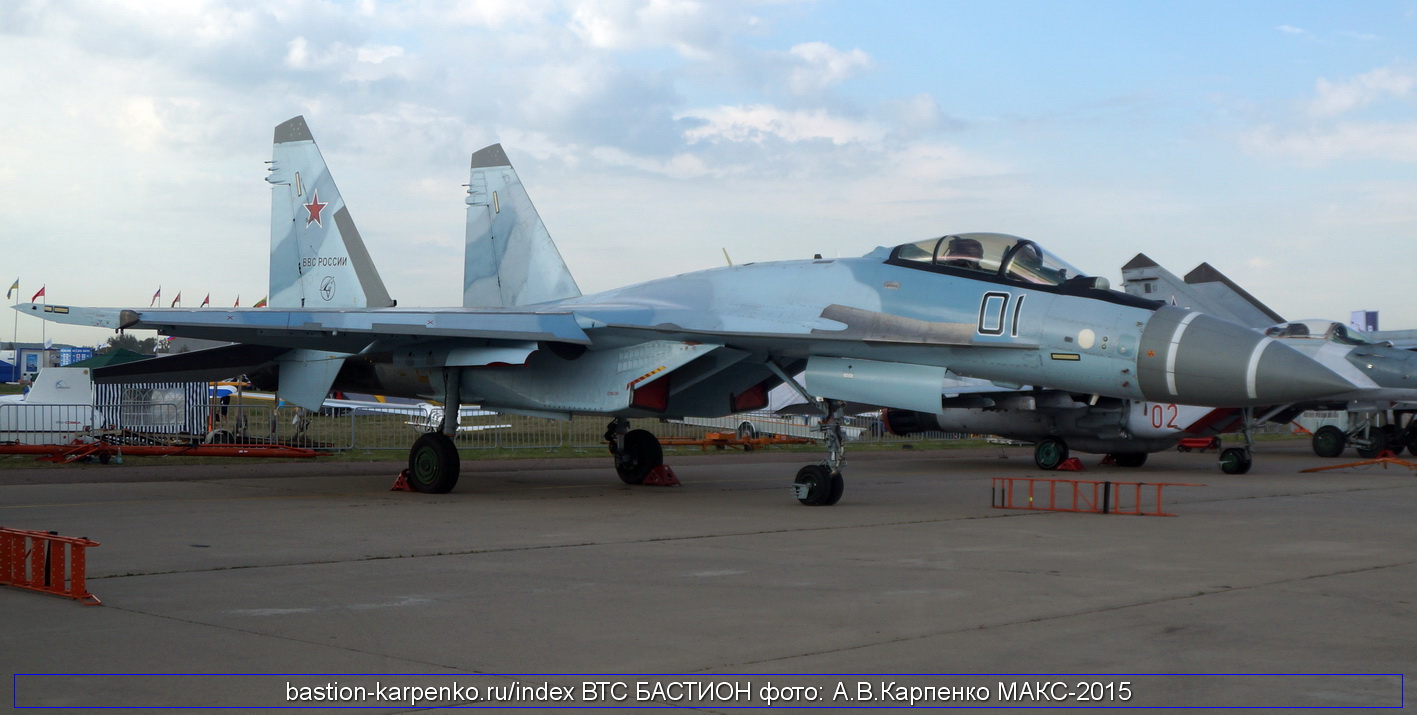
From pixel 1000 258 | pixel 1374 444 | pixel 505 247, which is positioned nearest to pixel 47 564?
pixel 1000 258

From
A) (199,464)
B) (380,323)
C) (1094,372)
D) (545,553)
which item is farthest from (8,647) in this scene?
(199,464)

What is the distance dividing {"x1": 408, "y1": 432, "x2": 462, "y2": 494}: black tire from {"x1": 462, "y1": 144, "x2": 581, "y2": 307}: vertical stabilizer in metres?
3.72

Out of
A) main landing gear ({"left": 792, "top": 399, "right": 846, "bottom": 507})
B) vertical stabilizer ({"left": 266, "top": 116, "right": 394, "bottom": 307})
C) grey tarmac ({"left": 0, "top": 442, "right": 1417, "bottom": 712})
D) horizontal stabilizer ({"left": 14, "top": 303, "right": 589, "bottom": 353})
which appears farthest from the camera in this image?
vertical stabilizer ({"left": 266, "top": 116, "right": 394, "bottom": 307})

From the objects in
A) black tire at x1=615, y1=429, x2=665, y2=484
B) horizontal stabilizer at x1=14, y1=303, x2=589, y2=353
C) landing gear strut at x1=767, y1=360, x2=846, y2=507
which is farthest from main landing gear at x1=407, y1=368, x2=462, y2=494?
landing gear strut at x1=767, y1=360, x2=846, y2=507

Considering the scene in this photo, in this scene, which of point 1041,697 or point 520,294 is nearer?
point 1041,697

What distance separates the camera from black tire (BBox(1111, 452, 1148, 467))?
19.2 meters

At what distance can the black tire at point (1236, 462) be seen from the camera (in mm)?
16625

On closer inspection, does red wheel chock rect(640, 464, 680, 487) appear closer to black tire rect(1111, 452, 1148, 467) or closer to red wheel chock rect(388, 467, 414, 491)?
red wheel chock rect(388, 467, 414, 491)

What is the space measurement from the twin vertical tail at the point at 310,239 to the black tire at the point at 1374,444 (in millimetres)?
18128

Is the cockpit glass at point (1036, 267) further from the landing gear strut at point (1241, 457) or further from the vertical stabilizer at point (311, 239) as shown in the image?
the vertical stabilizer at point (311, 239)

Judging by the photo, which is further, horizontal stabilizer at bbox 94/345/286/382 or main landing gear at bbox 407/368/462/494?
horizontal stabilizer at bbox 94/345/286/382

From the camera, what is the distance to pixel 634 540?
812cm

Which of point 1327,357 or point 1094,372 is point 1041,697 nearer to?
point 1094,372

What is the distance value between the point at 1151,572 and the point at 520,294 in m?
10.8
